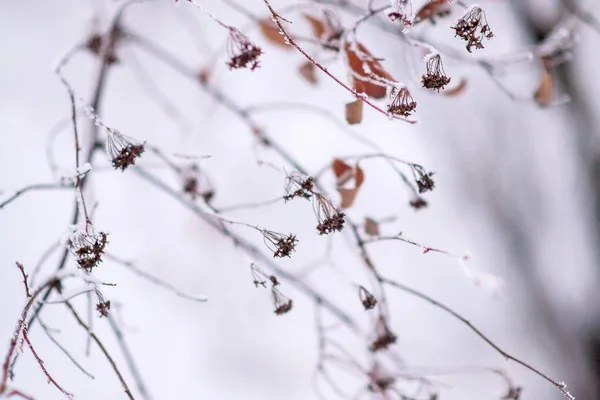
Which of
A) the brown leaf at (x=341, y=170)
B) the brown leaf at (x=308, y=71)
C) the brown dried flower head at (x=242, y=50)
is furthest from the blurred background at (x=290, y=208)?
the brown dried flower head at (x=242, y=50)

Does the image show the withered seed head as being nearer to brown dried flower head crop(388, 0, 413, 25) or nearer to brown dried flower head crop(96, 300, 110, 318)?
brown dried flower head crop(388, 0, 413, 25)

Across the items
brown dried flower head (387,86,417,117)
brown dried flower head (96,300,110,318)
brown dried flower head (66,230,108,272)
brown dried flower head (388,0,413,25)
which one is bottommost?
brown dried flower head (96,300,110,318)

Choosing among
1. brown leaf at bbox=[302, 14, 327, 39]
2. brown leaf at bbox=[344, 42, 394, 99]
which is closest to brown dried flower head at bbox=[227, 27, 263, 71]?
brown leaf at bbox=[344, 42, 394, 99]

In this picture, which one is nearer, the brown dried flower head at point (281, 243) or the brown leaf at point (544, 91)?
the brown dried flower head at point (281, 243)

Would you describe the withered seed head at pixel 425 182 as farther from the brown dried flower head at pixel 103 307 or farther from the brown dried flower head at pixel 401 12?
the brown dried flower head at pixel 103 307

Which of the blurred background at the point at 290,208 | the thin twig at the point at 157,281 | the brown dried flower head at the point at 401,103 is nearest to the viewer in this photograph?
the brown dried flower head at the point at 401,103

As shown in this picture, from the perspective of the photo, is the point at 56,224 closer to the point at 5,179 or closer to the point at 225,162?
the point at 5,179
